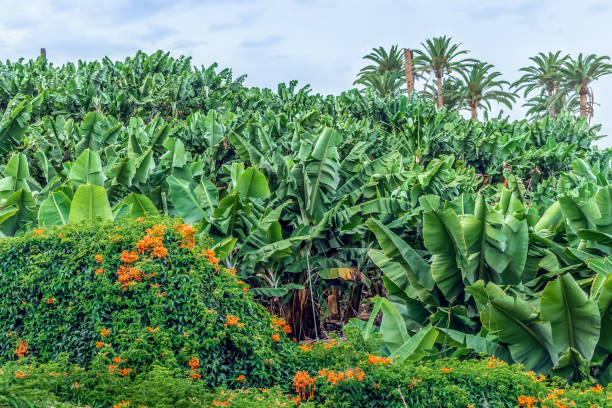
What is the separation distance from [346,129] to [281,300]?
7.40 metres

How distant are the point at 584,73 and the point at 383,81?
1430 cm

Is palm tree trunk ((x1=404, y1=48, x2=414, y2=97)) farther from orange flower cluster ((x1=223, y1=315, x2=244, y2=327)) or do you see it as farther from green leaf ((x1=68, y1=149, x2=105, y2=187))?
orange flower cluster ((x1=223, y1=315, x2=244, y2=327))

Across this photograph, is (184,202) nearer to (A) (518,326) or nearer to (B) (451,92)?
(A) (518,326)

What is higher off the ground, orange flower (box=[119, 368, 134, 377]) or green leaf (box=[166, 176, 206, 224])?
green leaf (box=[166, 176, 206, 224])

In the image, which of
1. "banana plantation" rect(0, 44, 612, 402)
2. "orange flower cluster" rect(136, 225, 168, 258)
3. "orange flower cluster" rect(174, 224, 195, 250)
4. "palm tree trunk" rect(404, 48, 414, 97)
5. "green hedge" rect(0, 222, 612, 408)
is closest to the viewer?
"green hedge" rect(0, 222, 612, 408)

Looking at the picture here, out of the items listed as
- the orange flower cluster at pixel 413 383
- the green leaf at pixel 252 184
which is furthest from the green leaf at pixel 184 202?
the orange flower cluster at pixel 413 383

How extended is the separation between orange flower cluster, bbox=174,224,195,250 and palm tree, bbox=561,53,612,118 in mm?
39132

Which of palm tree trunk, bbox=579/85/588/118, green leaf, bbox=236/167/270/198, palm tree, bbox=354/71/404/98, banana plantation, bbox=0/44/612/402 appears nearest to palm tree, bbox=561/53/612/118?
palm tree trunk, bbox=579/85/588/118

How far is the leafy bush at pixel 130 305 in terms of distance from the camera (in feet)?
19.5

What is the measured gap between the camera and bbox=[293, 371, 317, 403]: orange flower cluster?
20.7 ft

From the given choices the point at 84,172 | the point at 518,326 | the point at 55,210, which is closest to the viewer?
the point at 518,326

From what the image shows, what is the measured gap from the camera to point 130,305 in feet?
20.0

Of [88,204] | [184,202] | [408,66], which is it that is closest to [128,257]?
[88,204]

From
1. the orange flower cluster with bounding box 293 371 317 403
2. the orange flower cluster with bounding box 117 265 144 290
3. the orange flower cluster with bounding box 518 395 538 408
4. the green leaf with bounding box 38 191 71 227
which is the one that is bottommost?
the orange flower cluster with bounding box 518 395 538 408
